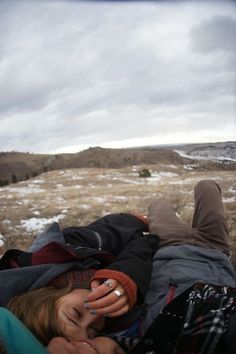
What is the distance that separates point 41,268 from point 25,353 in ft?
2.12

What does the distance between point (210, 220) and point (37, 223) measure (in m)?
3.67

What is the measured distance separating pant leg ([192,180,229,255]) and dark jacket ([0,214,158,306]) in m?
0.36

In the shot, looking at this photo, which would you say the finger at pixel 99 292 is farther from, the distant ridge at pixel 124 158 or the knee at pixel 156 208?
the distant ridge at pixel 124 158

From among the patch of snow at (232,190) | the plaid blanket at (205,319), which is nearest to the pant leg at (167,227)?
the plaid blanket at (205,319)

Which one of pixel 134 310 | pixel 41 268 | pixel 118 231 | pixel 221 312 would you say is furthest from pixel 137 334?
pixel 118 231

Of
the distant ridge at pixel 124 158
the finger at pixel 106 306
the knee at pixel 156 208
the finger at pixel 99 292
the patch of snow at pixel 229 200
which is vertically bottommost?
the patch of snow at pixel 229 200

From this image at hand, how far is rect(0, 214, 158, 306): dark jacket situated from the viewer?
6.22ft

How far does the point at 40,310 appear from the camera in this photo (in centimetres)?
164

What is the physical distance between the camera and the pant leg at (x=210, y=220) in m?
2.53

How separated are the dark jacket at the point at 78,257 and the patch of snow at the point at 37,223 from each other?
267cm

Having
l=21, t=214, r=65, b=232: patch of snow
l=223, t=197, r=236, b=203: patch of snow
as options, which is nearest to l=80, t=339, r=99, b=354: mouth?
l=21, t=214, r=65, b=232: patch of snow

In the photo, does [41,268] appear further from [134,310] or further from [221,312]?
[221,312]

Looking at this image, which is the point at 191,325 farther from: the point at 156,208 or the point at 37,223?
the point at 37,223

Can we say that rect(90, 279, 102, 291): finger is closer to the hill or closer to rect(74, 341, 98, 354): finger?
rect(74, 341, 98, 354): finger
